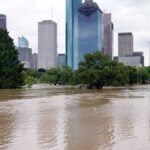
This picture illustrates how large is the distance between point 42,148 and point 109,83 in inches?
2645

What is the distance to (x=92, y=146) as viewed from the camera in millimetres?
13414

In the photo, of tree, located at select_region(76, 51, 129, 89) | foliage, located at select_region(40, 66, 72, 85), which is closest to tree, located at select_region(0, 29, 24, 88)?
tree, located at select_region(76, 51, 129, 89)

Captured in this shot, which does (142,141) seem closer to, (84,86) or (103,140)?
(103,140)

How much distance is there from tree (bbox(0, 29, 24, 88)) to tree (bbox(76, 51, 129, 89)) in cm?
1198

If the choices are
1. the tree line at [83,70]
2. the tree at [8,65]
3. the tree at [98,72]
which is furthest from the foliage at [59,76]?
the tree at [8,65]

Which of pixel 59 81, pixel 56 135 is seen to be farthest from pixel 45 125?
pixel 59 81

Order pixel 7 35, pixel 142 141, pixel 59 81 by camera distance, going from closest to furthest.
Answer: pixel 142 141
pixel 7 35
pixel 59 81

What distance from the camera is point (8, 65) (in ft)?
237

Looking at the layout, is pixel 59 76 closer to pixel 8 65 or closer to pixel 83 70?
pixel 83 70

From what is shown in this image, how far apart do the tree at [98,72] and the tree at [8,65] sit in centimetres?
1198

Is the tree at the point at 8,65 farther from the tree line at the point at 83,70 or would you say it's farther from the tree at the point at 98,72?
the tree at the point at 98,72

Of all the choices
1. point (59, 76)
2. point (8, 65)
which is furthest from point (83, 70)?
point (59, 76)

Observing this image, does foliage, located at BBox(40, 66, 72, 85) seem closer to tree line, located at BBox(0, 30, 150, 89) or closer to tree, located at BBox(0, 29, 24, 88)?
tree line, located at BBox(0, 30, 150, 89)

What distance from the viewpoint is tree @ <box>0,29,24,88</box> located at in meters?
70.5
